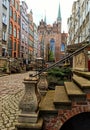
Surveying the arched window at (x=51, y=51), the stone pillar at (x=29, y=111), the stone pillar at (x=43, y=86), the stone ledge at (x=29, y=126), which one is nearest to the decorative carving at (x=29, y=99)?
the stone pillar at (x=29, y=111)

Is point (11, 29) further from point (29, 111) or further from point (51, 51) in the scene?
point (29, 111)

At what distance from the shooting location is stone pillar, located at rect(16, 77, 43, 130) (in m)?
5.07

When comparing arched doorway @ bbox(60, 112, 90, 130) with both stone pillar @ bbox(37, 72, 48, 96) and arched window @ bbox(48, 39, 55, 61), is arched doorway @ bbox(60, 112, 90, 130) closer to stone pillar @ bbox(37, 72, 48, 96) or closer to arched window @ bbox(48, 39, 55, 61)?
stone pillar @ bbox(37, 72, 48, 96)

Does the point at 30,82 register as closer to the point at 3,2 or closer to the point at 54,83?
the point at 54,83

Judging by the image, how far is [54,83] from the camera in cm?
1342

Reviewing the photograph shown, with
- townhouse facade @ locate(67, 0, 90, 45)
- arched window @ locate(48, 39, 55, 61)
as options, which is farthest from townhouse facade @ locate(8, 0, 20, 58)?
arched window @ locate(48, 39, 55, 61)

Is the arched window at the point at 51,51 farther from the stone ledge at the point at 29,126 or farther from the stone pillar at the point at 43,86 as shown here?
the stone ledge at the point at 29,126

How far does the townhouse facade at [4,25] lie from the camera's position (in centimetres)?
3887

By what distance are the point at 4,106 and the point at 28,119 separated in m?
3.42

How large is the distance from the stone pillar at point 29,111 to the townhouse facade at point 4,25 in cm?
3407

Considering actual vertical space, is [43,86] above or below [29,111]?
above

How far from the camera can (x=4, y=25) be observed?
41.2 m

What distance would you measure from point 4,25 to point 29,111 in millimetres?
37416

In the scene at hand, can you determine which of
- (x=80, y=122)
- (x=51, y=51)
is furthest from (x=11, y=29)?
(x=80, y=122)
